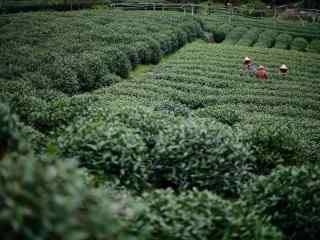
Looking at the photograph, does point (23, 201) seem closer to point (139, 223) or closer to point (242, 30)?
point (139, 223)

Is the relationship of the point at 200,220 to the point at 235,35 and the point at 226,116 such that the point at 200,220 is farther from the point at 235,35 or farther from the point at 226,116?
the point at 235,35

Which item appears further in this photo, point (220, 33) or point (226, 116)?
point (220, 33)

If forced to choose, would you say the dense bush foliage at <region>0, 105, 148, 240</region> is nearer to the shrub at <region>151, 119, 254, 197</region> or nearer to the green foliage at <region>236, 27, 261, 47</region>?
the shrub at <region>151, 119, 254, 197</region>

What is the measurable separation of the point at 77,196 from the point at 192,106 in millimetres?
11116

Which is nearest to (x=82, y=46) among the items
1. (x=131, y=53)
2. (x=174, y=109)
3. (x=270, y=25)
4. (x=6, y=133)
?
(x=131, y=53)

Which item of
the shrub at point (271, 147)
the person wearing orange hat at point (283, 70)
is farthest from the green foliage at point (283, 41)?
the shrub at point (271, 147)

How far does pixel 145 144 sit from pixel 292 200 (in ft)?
9.00

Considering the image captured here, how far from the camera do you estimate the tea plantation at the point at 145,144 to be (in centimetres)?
411

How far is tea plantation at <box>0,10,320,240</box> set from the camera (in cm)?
411

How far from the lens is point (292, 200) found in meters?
6.76

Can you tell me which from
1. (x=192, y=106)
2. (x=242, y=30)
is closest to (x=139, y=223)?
(x=192, y=106)

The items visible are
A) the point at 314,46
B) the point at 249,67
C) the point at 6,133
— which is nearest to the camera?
the point at 6,133

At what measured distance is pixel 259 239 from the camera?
597 cm

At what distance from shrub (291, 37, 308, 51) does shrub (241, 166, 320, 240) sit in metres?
25.9
